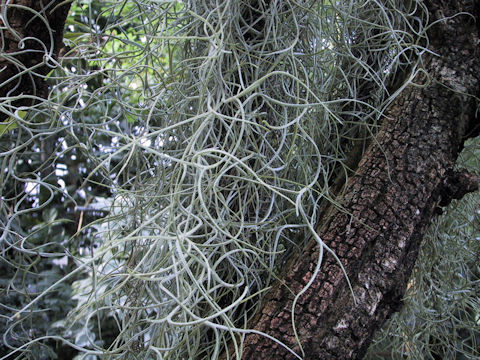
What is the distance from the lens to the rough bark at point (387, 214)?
45 cm

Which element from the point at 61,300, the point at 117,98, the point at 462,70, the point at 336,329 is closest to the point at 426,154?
the point at 462,70

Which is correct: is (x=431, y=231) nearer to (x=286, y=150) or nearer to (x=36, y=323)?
(x=286, y=150)

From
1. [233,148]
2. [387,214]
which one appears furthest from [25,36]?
[387,214]

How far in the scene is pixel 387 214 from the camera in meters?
0.50

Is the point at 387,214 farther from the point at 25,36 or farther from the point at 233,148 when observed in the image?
the point at 25,36

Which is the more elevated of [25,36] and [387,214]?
[25,36]

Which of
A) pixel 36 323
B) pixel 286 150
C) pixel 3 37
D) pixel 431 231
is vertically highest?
pixel 3 37

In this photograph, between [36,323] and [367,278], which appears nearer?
[367,278]

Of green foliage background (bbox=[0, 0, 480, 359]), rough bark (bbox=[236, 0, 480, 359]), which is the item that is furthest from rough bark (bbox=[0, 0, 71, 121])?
rough bark (bbox=[236, 0, 480, 359])

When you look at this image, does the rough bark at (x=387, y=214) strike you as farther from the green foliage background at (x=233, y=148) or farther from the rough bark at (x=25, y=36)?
the rough bark at (x=25, y=36)

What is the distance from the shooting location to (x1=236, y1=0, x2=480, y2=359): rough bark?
45cm

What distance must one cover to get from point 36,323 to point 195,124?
1042 millimetres

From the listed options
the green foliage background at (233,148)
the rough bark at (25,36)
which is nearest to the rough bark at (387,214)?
the green foliage background at (233,148)

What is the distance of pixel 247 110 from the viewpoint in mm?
524
